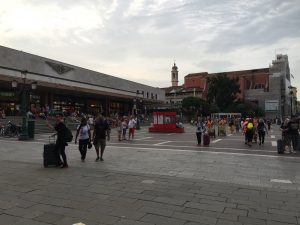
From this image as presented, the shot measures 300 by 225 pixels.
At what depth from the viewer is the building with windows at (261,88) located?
100 metres

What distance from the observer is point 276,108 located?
9825 cm

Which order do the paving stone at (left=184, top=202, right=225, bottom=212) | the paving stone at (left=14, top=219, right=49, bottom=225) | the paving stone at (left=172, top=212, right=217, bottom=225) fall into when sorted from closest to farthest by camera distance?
the paving stone at (left=14, top=219, right=49, bottom=225)
the paving stone at (left=172, top=212, right=217, bottom=225)
the paving stone at (left=184, top=202, right=225, bottom=212)

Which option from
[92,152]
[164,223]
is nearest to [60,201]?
[164,223]

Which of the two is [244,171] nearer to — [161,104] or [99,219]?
[99,219]

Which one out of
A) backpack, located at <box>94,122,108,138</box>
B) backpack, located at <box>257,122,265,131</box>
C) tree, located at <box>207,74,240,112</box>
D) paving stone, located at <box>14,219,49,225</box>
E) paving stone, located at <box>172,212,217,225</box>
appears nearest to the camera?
paving stone, located at <box>14,219,49,225</box>

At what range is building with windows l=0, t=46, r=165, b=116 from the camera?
122 ft

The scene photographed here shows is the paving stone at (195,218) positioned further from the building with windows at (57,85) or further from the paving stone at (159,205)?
the building with windows at (57,85)

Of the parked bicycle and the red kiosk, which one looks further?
the red kiosk

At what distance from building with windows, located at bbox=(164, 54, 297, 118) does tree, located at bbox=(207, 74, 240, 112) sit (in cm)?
835

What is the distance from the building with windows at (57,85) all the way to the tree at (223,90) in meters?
30.5

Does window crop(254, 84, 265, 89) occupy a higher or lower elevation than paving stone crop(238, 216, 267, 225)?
higher

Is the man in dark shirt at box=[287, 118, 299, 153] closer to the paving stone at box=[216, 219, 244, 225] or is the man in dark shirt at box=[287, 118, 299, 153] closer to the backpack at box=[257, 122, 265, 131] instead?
the backpack at box=[257, 122, 265, 131]

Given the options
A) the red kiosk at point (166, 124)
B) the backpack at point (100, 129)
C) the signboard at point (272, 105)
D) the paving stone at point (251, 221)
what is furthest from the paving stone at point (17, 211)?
the signboard at point (272, 105)

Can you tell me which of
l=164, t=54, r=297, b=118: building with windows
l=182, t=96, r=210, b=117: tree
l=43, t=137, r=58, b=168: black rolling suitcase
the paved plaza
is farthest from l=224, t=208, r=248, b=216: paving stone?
l=164, t=54, r=297, b=118: building with windows
